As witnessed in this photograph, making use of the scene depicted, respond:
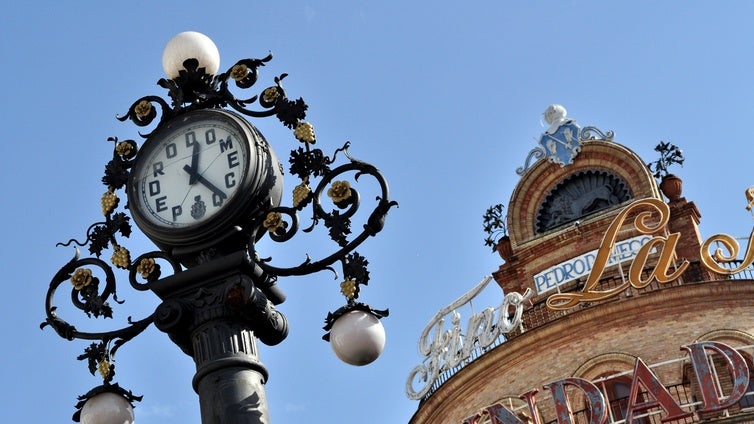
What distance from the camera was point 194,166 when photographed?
9.47 m

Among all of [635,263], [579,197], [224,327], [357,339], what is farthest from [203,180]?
[579,197]

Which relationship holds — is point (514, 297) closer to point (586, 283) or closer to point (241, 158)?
point (586, 283)

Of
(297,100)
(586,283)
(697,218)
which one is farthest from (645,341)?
(297,100)

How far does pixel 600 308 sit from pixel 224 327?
3455 cm

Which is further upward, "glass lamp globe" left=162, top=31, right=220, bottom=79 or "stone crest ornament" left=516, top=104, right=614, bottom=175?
"stone crest ornament" left=516, top=104, right=614, bottom=175

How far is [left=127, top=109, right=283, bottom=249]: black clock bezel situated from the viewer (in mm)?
9117

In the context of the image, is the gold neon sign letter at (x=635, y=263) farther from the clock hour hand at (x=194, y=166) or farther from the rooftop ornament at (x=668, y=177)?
the clock hour hand at (x=194, y=166)

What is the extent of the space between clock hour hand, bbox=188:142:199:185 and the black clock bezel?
20cm

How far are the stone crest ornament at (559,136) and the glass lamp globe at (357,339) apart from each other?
38.3 meters

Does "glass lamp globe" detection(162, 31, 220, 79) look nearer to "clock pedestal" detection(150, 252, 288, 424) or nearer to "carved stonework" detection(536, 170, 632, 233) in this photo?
"clock pedestal" detection(150, 252, 288, 424)

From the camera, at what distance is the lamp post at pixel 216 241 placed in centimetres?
888

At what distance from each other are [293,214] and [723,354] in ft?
98.7

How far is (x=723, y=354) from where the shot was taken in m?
37.7

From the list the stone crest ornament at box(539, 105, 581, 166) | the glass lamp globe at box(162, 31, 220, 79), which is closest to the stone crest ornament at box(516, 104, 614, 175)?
the stone crest ornament at box(539, 105, 581, 166)
